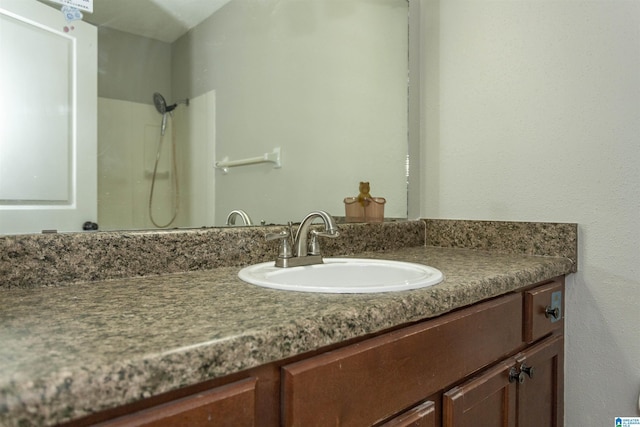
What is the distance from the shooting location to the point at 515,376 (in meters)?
0.94

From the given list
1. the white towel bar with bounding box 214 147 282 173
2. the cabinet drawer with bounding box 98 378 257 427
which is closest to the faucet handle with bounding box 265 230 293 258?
the white towel bar with bounding box 214 147 282 173

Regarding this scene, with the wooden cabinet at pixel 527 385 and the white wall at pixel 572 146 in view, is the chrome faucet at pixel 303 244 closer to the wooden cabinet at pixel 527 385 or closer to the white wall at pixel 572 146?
the wooden cabinet at pixel 527 385

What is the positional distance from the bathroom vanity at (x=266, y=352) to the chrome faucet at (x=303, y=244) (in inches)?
6.0

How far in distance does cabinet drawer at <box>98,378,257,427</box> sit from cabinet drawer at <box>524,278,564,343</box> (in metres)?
0.77

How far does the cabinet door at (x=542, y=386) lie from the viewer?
0.99 metres

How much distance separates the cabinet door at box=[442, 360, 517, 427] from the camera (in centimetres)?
77

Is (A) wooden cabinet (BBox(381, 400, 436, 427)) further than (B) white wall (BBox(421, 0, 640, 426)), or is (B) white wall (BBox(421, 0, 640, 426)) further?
(B) white wall (BBox(421, 0, 640, 426))

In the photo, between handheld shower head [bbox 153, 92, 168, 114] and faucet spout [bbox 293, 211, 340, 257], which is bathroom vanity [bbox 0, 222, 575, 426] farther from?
handheld shower head [bbox 153, 92, 168, 114]

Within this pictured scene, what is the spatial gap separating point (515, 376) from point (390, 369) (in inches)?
18.0

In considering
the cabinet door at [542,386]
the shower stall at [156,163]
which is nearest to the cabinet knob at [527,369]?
the cabinet door at [542,386]

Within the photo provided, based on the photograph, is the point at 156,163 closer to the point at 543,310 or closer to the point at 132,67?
the point at 132,67

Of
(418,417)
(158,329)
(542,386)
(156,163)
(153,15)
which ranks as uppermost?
(153,15)

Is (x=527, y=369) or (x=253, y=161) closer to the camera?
(x=527, y=369)

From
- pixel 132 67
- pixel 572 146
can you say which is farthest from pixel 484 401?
pixel 132 67
